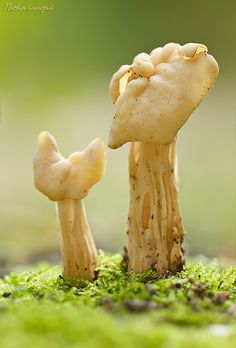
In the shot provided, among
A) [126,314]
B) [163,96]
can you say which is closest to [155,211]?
[163,96]

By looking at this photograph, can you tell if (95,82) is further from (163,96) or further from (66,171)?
(163,96)

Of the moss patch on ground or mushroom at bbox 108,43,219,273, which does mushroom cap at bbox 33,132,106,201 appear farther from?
the moss patch on ground

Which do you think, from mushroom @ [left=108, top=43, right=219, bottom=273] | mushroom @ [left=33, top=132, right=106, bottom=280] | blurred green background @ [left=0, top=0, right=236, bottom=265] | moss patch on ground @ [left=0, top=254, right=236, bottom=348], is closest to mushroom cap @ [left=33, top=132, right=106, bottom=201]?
mushroom @ [left=33, top=132, right=106, bottom=280]

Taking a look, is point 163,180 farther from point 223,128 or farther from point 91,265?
point 223,128

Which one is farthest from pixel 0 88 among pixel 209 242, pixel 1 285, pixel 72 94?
pixel 1 285

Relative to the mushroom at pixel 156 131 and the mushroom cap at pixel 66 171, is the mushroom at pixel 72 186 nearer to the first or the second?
the mushroom cap at pixel 66 171

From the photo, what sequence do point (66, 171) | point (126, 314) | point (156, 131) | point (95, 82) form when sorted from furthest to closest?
1. point (95, 82)
2. point (66, 171)
3. point (156, 131)
4. point (126, 314)

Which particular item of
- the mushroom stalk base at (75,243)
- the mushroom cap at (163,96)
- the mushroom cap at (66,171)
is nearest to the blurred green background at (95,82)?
the mushroom stalk base at (75,243)
